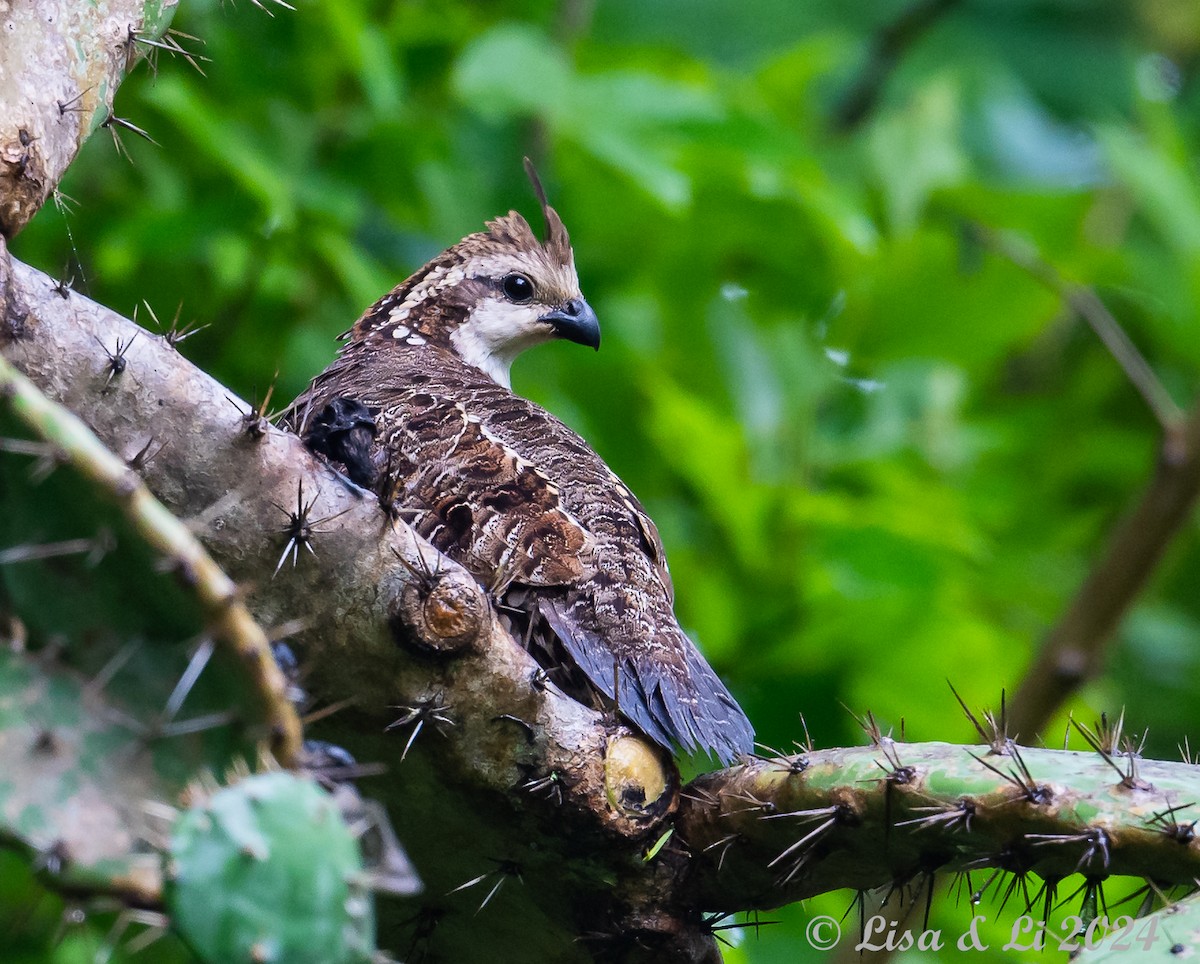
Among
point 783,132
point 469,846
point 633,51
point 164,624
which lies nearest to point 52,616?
point 164,624

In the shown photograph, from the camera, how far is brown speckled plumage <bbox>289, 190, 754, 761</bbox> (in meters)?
3.06

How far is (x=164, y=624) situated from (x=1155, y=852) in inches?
67.0

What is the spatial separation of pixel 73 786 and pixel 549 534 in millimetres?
1431

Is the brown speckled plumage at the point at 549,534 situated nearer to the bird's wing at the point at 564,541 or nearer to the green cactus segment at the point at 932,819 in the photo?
the bird's wing at the point at 564,541

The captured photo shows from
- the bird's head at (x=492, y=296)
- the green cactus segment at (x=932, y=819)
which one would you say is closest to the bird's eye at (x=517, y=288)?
the bird's head at (x=492, y=296)

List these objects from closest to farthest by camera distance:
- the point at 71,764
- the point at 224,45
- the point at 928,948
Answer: the point at 71,764 < the point at 928,948 < the point at 224,45

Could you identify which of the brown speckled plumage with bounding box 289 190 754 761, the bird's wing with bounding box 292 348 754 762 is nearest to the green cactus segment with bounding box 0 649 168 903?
the brown speckled plumage with bounding box 289 190 754 761

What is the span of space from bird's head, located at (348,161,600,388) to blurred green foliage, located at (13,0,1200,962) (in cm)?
20

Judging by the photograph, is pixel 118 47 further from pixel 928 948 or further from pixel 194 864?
pixel 928 948

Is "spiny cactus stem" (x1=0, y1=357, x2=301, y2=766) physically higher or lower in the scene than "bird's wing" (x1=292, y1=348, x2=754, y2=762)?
higher

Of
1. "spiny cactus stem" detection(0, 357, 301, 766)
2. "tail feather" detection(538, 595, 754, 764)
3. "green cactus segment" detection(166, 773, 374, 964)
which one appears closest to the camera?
"green cactus segment" detection(166, 773, 374, 964)

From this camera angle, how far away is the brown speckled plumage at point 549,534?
3064mm

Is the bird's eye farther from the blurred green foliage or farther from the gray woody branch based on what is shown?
the gray woody branch

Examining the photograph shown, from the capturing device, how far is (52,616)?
2.09 m
